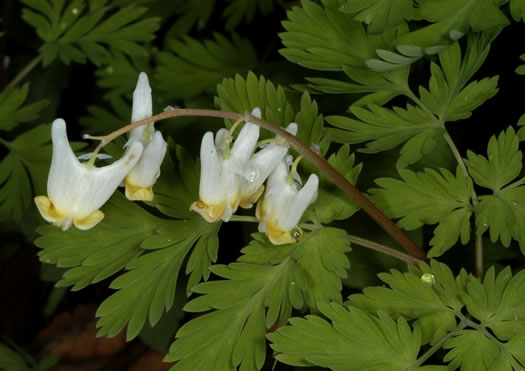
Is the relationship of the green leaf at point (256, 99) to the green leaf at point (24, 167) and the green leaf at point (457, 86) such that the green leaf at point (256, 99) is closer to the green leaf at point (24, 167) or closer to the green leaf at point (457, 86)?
the green leaf at point (457, 86)

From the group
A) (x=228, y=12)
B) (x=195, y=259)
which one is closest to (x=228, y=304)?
(x=195, y=259)

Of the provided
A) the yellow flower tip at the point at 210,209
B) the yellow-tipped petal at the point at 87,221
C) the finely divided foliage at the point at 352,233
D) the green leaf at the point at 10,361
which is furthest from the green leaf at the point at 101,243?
the green leaf at the point at 10,361

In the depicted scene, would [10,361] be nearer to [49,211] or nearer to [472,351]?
[49,211]

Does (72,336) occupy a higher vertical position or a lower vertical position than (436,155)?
lower

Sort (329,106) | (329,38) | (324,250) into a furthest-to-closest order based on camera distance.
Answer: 1. (329,106)
2. (329,38)
3. (324,250)

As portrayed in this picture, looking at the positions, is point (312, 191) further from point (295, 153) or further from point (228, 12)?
point (228, 12)

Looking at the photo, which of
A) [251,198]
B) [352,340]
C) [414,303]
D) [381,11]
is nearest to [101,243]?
[251,198]

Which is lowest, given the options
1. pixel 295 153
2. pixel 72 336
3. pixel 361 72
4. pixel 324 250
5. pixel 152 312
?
pixel 72 336
